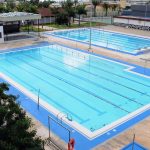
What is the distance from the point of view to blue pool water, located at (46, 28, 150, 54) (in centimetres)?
2714

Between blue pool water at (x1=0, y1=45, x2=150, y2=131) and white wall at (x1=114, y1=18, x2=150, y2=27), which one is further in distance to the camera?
white wall at (x1=114, y1=18, x2=150, y2=27)

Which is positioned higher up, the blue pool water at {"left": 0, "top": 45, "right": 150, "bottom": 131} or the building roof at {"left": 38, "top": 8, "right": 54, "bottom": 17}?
the building roof at {"left": 38, "top": 8, "right": 54, "bottom": 17}

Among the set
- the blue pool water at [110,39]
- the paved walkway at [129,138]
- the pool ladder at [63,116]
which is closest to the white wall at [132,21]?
the blue pool water at [110,39]

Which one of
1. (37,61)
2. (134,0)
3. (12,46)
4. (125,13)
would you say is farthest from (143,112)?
(134,0)

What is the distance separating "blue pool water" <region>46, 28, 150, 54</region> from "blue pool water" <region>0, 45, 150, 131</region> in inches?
204

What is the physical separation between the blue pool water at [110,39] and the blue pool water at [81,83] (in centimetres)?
517

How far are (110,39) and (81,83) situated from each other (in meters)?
15.4

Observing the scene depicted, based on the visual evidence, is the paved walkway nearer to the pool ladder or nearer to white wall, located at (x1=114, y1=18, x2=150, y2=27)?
the pool ladder

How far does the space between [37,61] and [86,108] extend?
9404 mm

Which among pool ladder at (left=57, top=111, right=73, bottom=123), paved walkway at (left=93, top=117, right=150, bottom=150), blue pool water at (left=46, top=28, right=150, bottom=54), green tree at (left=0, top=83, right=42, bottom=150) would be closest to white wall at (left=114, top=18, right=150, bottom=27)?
blue pool water at (left=46, top=28, right=150, bottom=54)

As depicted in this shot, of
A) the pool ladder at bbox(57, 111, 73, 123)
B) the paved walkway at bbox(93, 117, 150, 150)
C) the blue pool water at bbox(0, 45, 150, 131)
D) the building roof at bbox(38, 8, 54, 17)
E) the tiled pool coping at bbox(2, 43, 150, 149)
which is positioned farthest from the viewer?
the building roof at bbox(38, 8, 54, 17)

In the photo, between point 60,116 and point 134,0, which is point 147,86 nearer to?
point 60,116

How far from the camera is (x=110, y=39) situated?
102 ft

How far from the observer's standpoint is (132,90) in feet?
52.4
